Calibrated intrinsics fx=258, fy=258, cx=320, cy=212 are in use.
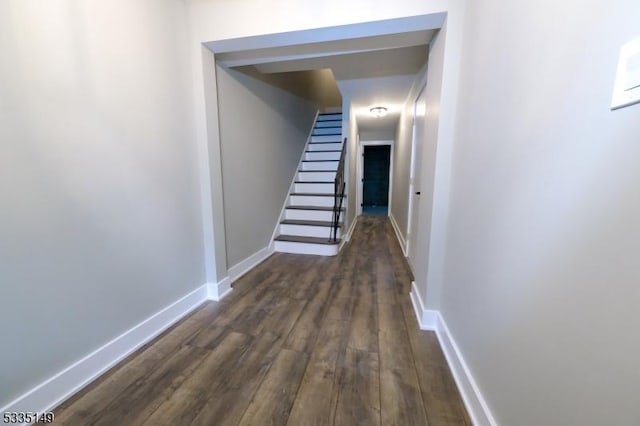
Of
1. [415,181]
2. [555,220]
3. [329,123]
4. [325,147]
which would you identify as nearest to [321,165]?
[325,147]

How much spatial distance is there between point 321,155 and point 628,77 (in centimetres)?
438

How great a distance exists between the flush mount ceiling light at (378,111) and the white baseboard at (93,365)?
3935 millimetres

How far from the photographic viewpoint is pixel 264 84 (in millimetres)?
3240

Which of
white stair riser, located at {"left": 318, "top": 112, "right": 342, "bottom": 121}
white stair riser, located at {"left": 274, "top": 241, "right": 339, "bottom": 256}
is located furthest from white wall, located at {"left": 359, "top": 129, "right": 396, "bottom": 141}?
white stair riser, located at {"left": 274, "top": 241, "right": 339, "bottom": 256}

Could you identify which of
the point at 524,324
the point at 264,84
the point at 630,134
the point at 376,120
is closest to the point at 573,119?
the point at 630,134

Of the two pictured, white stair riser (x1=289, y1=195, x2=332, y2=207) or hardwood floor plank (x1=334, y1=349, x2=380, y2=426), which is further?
white stair riser (x1=289, y1=195, x2=332, y2=207)

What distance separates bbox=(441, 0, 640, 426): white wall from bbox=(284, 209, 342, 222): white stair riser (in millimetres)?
2736

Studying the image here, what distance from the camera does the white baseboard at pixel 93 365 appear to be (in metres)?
1.18

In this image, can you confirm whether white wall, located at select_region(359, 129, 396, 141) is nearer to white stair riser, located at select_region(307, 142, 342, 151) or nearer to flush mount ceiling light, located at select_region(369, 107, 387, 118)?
flush mount ceiling light, located at select_region(369, 107, 387, 118)

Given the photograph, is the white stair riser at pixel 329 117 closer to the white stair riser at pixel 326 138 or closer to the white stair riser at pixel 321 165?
the white stair riser at pixel 326 138

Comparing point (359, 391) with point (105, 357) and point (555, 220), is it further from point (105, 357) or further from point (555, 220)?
point (105, 357)

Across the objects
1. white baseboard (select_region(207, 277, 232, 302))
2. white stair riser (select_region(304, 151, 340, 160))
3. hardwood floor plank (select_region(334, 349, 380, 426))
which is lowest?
hardwood floor plank (select_region(334, 349, 380, 426))

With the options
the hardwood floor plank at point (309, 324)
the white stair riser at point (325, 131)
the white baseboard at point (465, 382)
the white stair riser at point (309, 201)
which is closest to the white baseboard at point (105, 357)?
the hardwood floor plank at point (309, 324)

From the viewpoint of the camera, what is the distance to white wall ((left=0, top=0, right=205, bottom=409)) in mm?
1104
